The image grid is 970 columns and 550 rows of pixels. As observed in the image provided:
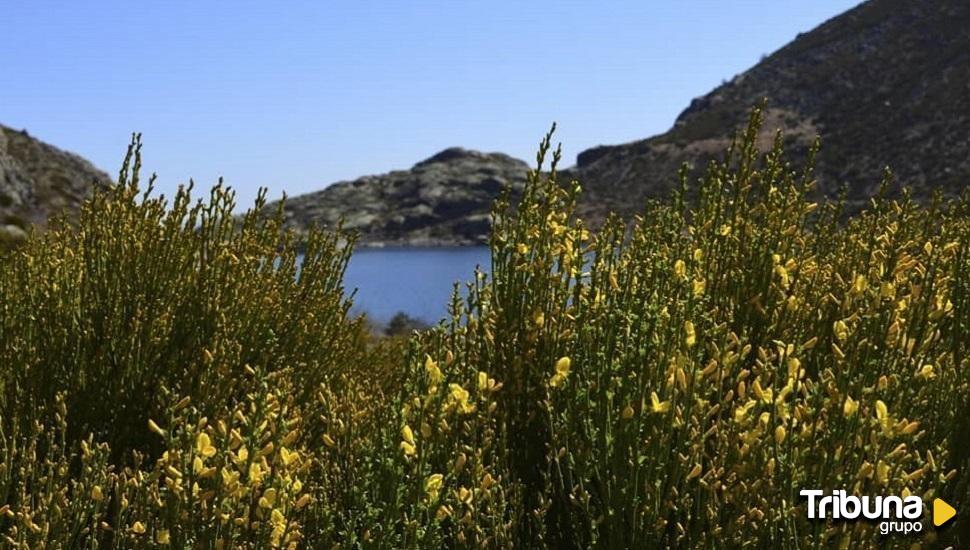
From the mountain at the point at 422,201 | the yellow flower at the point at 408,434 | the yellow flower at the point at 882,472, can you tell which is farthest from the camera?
the mountain at the point at 422,201

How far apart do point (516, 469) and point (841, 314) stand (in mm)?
1236

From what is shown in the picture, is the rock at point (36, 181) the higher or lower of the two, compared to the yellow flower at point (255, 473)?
higher

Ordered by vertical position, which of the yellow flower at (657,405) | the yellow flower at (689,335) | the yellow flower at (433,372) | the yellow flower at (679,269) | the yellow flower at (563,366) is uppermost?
the yellow flower at (679,269)

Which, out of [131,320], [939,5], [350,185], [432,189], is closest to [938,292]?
[131,320]

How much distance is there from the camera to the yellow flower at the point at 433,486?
1952 millimetres

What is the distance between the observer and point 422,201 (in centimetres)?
14000

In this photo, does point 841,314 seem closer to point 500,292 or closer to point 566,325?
point 566,325

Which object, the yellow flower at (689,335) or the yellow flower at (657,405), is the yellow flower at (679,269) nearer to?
the yellow flower at (689,335)

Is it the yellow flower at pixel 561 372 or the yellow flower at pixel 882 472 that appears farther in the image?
the yellow flower at pixel 561 372

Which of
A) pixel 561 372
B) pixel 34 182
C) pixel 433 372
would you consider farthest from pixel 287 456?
pixel 34 182

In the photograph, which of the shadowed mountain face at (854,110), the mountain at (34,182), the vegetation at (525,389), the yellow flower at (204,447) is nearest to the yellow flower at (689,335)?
the vegetation at (525,389)

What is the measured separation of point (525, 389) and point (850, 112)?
245ft

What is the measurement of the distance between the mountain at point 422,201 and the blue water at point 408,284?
1957cm

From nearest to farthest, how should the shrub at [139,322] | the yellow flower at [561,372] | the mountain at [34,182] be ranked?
1. the yellow flower at [561,372]
2. the shrub at [139,322]
3. the mountain at [34,182]
